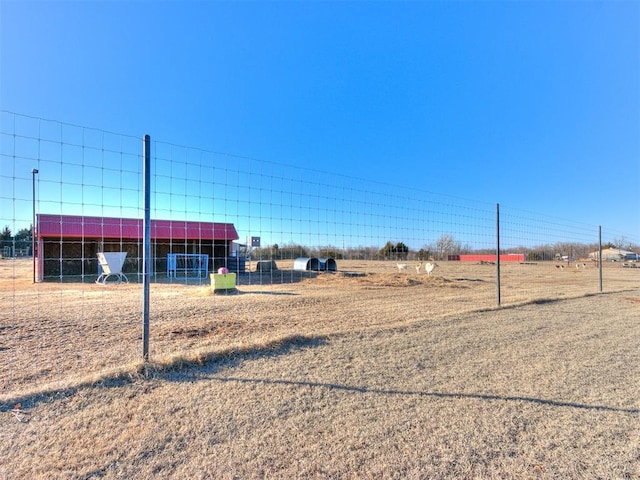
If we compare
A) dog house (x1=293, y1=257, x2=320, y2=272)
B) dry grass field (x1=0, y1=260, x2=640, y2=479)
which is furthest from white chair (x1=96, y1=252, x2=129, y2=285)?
dog house (x1=293, y1=257, x2=320, y2=272)

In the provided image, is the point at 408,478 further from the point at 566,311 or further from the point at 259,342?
the point at 566,311

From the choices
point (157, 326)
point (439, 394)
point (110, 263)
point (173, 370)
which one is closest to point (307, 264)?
point (110, 263)

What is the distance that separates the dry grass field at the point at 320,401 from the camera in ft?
6.73

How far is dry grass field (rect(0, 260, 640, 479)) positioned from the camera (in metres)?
2.05

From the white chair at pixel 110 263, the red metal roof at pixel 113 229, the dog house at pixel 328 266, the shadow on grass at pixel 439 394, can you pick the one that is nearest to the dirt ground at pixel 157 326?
the shadow on grass at pixel 439 394

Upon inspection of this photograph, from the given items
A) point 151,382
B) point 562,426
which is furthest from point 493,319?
point 151,382

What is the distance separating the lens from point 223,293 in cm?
1029

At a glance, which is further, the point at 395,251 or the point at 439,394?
the point at 395,251

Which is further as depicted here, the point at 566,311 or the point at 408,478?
the point at 566,311

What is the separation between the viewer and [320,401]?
2.84 metres

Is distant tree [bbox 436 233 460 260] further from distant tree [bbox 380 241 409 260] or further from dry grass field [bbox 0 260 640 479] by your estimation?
dry grass field [bbox 0 260 640 479]

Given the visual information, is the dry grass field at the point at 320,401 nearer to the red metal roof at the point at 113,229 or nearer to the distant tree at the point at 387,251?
the distant tree at the point at 387,251

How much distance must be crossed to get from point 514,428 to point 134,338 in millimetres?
4774

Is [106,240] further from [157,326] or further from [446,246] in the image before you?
[446,246]
